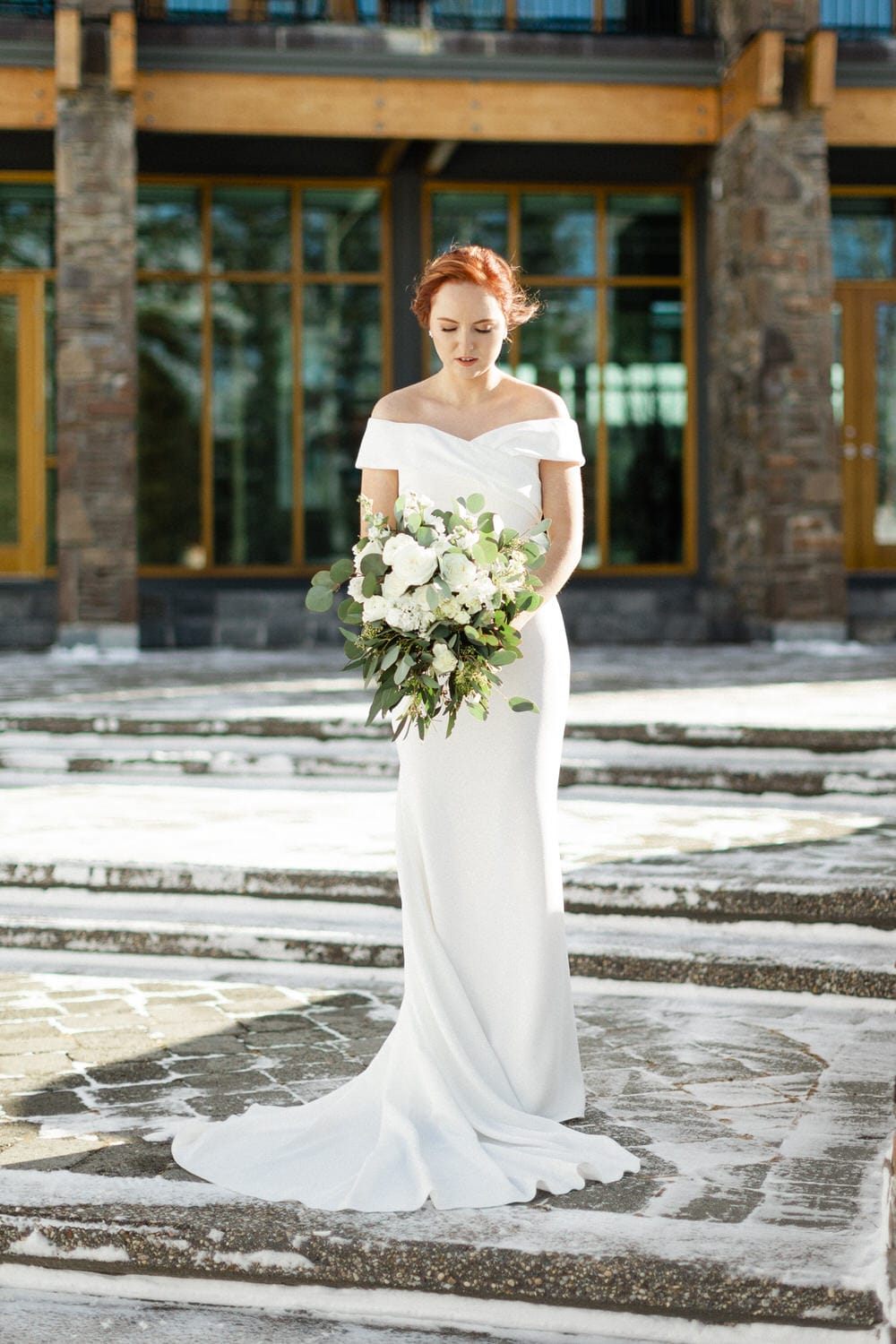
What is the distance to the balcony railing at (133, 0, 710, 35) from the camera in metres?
13.6

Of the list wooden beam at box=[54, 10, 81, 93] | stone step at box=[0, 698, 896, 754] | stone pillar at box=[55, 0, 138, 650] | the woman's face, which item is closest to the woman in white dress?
the woman's face

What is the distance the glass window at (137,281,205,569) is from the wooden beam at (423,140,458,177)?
2.33 meters

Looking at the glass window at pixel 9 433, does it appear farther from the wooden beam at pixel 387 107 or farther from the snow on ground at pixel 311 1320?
the snow on ground at pixel 311 1320

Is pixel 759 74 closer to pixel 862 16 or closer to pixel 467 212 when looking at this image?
pixel 862 16

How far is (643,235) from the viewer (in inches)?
586

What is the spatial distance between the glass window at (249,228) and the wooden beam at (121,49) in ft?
7.86

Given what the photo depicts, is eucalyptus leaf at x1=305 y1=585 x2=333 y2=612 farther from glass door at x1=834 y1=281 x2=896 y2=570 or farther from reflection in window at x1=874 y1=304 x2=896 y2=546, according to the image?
reflection in window at x1=874 y1=304 x2=896 y2=546

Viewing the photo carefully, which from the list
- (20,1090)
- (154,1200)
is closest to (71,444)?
(20,1090)

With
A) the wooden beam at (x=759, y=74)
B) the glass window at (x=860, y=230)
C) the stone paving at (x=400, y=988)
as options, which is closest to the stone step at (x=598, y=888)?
the stone paving at (x=400, y=988)

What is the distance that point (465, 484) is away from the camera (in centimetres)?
358

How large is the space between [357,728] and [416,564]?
4.64 metres

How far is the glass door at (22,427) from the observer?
14477mm

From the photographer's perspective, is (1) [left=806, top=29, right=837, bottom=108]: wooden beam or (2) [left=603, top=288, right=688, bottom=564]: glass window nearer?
(1) [left=806, top=29, right=837, bottom=108]: wooden beam

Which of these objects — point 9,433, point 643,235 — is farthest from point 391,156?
point 9,433
